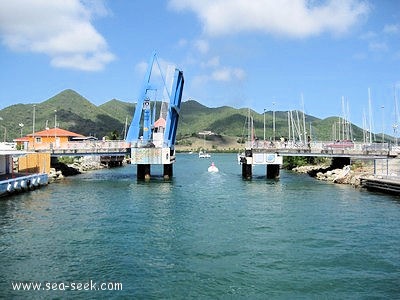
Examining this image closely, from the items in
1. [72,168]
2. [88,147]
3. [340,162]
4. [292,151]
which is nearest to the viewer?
[292,151]

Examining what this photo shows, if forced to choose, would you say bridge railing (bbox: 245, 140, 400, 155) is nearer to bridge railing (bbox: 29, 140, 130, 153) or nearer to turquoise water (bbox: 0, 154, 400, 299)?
bridge railing (bbox: 29, 140, 130, 153)

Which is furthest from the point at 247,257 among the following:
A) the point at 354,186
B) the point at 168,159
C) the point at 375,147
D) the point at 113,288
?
the point at 375,147

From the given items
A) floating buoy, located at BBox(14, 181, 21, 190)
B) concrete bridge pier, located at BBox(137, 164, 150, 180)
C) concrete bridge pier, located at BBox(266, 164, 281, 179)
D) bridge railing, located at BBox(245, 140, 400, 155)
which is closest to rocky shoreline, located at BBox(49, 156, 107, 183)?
concrete bridge pier, located at BBox(137, 164, 150, 180)

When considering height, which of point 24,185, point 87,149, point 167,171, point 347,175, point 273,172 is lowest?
point 24,185

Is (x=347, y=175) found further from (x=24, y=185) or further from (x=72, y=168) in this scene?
(x=72, y=168)

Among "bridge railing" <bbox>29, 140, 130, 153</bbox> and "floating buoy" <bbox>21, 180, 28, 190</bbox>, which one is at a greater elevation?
"bridge railing" <bbox>29, 140, 130, 153</bbox>

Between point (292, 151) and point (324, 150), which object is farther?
point (292, 151)

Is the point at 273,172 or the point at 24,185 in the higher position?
the point at 273,172

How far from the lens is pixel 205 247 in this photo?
2156cm

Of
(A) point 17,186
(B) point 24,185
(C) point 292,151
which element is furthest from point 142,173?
(C) point 292,151

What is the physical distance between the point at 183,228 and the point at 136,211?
760cm

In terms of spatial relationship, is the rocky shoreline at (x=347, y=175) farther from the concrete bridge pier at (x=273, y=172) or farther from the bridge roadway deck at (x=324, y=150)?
the concrete bridge pier at (x=273, y=172)

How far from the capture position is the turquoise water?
53.0 feet

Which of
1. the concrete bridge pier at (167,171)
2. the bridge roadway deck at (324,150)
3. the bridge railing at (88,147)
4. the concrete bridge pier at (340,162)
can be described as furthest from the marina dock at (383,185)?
the bridge railing at (88,147)
